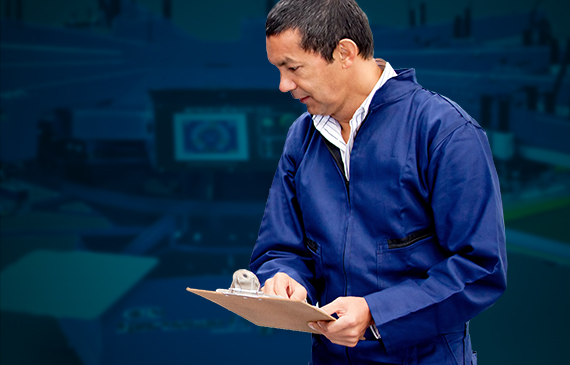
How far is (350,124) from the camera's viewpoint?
1.13 metres

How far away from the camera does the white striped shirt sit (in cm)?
112

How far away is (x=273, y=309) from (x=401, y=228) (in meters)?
0.27

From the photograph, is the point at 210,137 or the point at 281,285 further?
the point at 210,137

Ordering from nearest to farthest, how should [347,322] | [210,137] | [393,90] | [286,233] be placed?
[347,322] < [393,90] < [286,233] < [210,137]

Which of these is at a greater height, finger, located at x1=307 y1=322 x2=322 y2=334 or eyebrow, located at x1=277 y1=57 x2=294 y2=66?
eyebrow, located at x1=277 y1=57 x2=294 y2=66

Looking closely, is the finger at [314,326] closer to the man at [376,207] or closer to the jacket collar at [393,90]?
the man at [376,207]

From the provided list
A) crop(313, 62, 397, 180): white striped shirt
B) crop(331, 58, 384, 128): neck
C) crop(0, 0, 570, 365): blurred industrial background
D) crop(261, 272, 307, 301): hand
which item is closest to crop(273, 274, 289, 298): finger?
crop(261, 272, 307, 301): hand

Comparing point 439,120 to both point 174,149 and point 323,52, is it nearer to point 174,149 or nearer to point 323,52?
point 323,52

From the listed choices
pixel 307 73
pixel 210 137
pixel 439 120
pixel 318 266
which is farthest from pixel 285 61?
pixel 210 137

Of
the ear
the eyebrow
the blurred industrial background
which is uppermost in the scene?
the ear

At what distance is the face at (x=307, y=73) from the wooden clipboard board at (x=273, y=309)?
1.24 feet

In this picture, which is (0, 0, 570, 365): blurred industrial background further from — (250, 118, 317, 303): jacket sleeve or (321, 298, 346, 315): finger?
(321, 298, 346, 315): finger

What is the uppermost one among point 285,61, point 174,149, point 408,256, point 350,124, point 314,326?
point 285,61

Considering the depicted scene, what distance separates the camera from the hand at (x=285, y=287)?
1103mm
